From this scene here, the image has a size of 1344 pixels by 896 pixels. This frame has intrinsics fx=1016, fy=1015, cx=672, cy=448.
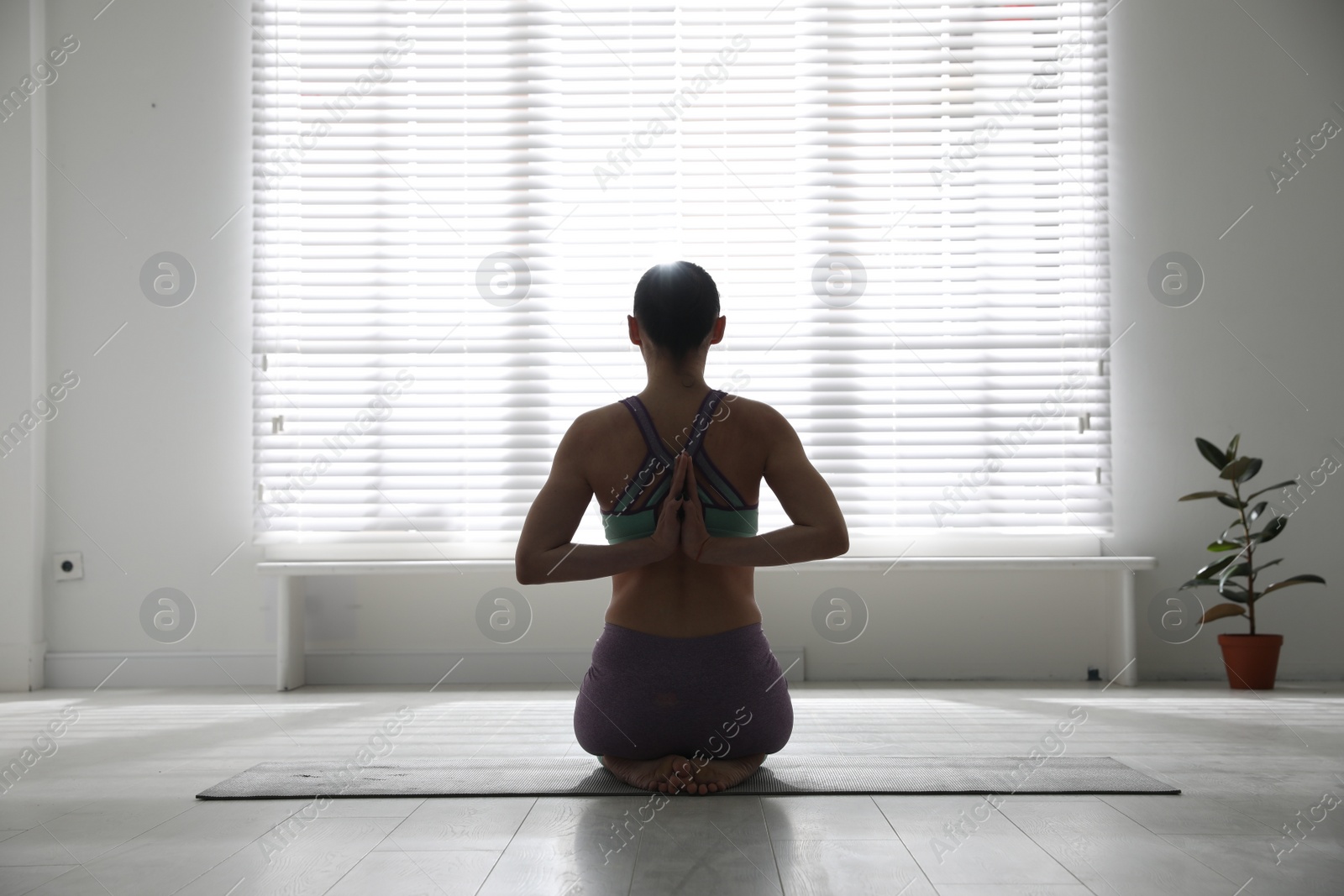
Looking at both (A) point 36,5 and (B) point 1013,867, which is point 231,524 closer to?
(A) point 36,5

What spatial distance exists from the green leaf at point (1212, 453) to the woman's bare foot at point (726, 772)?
227 centimetres

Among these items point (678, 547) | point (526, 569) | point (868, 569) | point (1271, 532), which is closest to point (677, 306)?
point (678, 547)

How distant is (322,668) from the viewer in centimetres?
375

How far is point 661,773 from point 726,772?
0.41ft

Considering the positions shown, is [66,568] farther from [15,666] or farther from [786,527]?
[786,527]

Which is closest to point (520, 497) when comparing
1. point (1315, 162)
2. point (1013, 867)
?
point (1013, 867)

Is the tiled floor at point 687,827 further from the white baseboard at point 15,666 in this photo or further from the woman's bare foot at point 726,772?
the white baseboard at point 15,666

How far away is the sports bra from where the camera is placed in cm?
197

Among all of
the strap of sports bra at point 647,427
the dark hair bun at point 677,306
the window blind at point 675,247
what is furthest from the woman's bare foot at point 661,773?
the window blind at point 675,247

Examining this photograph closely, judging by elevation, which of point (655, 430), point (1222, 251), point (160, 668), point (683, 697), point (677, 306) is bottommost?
point (160, 668)

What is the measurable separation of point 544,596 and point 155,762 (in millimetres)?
1554

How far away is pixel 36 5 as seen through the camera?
12.5 ft

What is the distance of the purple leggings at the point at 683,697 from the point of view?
194 cm

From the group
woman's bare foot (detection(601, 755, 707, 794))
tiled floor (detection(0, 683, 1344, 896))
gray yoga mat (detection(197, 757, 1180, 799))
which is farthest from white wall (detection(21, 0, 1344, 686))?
woman's bare foot (detection(601, 755, 707, 794))
